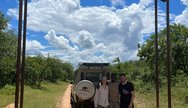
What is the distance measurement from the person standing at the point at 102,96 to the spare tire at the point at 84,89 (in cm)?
280

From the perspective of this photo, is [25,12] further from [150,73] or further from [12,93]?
[150,73]

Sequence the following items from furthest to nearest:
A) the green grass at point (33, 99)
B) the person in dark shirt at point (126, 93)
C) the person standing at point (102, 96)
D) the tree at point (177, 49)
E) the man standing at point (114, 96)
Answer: the tree at point (177, 49)
the green grass at point (33, 99)
the man standing at point (114, 96)
the person standing at point (102, 96)
the person in dark shirt at point (126, 93)

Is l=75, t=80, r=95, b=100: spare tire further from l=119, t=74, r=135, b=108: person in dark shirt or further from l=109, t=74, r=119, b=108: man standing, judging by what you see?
l=119, t=74, r=135, b=108: person in dark shirt

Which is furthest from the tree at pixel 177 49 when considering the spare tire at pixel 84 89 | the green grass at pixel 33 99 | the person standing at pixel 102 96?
the person standing at pixel 102 96

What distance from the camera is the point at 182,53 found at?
41.3 m

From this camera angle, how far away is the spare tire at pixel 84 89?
576 inches

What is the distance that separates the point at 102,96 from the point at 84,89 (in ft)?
9.88

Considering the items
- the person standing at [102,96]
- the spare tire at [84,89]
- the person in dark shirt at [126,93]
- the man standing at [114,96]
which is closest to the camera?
the person in dark shirt at [126,93]

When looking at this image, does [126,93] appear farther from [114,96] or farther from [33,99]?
[33,99]

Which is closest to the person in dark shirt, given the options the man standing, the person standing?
the person standing

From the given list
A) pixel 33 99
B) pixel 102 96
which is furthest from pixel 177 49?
pixel 102 96

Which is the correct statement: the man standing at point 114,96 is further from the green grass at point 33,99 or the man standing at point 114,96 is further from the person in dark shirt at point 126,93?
the green grass at point 33,99

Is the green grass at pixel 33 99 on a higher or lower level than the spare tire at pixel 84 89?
lower

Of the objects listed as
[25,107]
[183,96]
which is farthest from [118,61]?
[25,107]
